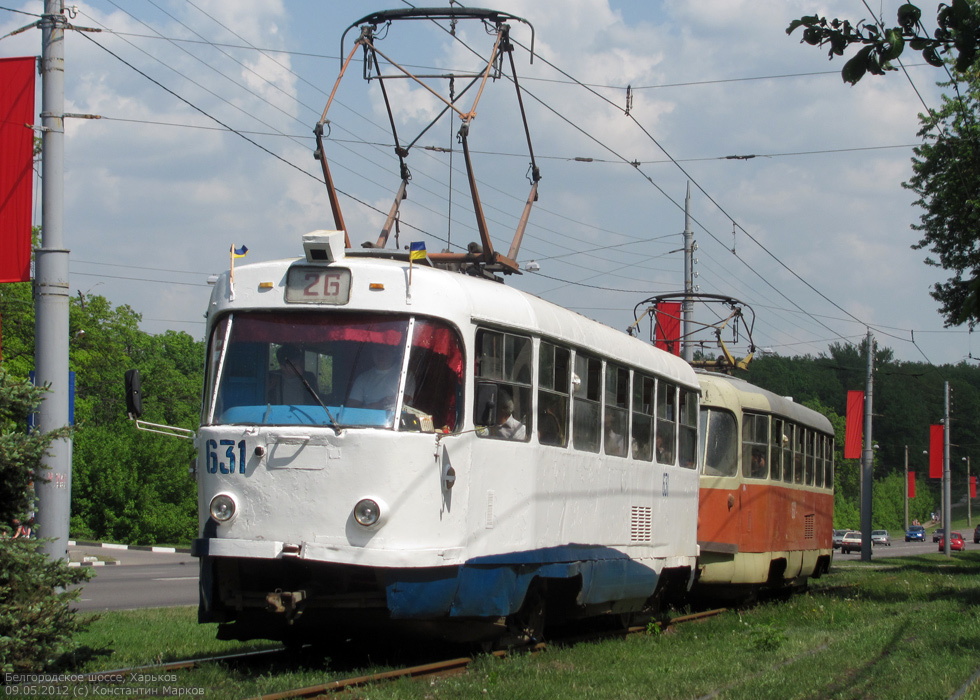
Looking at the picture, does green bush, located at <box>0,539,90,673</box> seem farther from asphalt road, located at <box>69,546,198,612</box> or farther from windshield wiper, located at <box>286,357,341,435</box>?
asphalt road, located at <box>69,546,198,612</box>

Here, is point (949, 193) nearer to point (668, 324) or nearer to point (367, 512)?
point (668, 324)

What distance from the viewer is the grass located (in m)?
8.00

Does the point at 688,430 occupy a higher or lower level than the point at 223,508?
higher

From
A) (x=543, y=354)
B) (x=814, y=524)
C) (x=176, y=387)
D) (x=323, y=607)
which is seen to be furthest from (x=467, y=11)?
(x=176, y=387)

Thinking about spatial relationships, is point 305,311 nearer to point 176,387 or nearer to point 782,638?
point 782,638

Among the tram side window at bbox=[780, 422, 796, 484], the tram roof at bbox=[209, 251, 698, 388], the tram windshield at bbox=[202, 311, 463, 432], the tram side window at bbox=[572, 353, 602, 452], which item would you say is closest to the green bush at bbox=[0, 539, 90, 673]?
the tram windshield at bbox=[202, 311, 463, 432]

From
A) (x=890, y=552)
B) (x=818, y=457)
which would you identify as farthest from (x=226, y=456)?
(x=890, y=552)

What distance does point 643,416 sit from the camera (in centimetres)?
1241

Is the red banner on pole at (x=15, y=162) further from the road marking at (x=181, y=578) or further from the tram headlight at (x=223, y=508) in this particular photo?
the road marking at (x=181, y=578)

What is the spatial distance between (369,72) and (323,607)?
5820 millimetres

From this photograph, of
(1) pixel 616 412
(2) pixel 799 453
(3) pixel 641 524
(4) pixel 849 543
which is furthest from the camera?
(4) pixel 849 543

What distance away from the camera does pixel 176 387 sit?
199ft

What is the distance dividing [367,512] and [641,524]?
493 cm

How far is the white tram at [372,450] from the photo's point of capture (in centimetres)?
820
